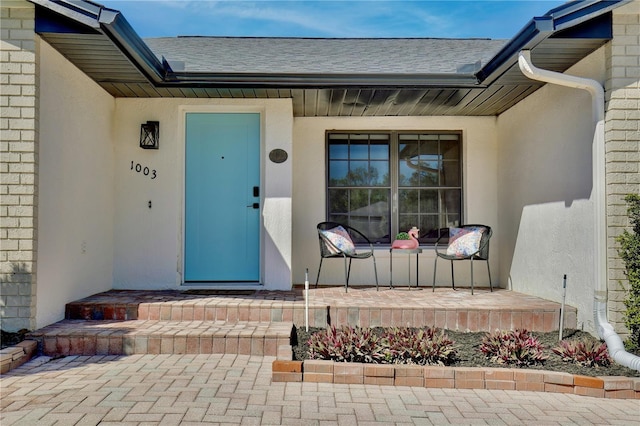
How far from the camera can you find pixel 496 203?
6.23 m

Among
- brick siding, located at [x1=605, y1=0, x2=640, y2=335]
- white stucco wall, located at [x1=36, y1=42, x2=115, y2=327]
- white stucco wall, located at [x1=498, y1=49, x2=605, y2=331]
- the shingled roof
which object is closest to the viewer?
brick siding, located at [x1=605, y1=0, x2=640, y2=335]

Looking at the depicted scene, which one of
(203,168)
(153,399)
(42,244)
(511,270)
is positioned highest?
(203,168)

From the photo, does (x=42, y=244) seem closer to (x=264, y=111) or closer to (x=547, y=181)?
(x=264, y=111)

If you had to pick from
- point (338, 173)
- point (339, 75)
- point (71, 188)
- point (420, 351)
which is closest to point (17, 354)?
point (71, 188)

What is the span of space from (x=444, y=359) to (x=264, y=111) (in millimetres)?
3503

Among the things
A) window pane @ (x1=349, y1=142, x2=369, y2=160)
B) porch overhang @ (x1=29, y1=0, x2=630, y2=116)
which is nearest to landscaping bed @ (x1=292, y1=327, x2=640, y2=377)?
porch overhang @ (x1=29, y1=0, x2=630, y2=116)

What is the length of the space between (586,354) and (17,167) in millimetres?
4679

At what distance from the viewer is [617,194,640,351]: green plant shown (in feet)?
12.2

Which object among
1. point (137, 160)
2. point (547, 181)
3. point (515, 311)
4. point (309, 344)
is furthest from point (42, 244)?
point (547, 181)

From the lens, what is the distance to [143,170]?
18.0ft

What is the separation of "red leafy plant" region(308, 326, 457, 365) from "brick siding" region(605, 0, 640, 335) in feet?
5.22

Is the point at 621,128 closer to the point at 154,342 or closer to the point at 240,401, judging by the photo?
the point at 240,401

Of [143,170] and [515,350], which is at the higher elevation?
[143,170]

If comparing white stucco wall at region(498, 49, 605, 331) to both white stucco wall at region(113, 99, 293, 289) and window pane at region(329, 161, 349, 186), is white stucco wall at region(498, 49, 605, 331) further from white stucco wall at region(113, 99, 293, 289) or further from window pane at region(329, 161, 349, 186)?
white stucco wall at region(113, 99, 293, 289)
